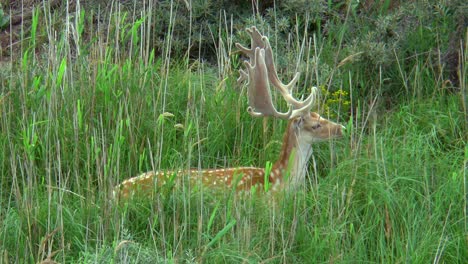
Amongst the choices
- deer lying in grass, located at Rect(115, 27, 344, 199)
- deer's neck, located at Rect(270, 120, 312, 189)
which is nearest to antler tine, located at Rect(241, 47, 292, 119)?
deer lying in grass, located at Rect(115, 27, 344, 199)

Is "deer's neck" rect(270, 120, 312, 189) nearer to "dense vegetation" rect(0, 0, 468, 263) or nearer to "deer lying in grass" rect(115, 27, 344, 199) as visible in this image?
"deer lying in grass" rect(115, 27, 344, 199)

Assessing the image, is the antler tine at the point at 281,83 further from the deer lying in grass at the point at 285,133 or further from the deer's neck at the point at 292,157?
the deer's neck at the point at 292,157

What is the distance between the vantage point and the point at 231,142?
7.11 metres

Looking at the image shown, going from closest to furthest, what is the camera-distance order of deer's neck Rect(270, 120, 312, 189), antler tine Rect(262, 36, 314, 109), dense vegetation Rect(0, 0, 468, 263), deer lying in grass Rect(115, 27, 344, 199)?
dense vegetation Rect(0, 0, 468, 263)
deer lying in grass Rect(115, 27, 344, 199)
deer's neck Rect(270, 120, 312, 189)
antler tine Rect(262, 36, 314, 109)

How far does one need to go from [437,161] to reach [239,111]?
1.33 metres

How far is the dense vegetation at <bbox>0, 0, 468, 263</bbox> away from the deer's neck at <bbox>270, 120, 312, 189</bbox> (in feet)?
0.35

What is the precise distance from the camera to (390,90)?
7.97 metres

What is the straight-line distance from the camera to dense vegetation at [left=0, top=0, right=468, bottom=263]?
18.5ft

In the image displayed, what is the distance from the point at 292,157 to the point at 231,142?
20.3 inches

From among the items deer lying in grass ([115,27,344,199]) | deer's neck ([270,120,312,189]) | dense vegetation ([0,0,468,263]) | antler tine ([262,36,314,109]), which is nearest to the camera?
dense vegetation ([0,0,468,263])

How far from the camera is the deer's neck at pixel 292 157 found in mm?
6734

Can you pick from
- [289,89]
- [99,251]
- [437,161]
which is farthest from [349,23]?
[99,251]

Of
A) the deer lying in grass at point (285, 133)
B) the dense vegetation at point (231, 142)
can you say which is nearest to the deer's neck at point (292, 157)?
the deer lying in grass at point (285, 133)

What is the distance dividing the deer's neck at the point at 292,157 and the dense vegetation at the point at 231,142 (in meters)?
0.11
